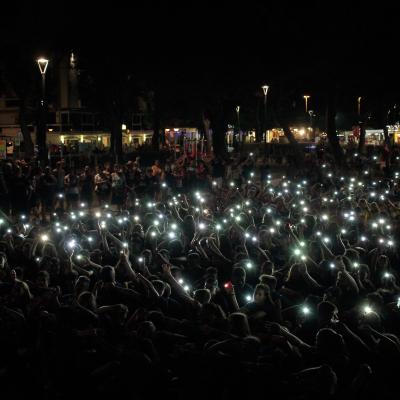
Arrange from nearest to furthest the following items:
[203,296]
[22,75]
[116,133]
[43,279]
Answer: [203,296]
[43,279]
[22,75]
[116,133]

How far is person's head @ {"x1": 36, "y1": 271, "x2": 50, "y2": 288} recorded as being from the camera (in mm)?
7887

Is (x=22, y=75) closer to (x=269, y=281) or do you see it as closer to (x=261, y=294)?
(x=269, y=281)

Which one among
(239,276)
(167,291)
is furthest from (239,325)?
(239,276)

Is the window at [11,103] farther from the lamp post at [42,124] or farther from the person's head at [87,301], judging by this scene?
the person's head at [87,301]

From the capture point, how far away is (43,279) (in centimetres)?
803

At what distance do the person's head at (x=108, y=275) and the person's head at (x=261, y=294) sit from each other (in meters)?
1.94

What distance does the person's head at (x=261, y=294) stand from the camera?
712 centimetres

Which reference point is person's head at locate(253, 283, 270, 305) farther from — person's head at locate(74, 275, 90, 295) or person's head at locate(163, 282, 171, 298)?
person's head at locate(74, 275, 90, 295)

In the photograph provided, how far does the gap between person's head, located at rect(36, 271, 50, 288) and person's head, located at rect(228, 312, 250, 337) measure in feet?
8.58

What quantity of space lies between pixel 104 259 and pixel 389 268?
4.19 meters

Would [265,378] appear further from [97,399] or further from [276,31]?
[276,31]

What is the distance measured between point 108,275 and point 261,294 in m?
2.09

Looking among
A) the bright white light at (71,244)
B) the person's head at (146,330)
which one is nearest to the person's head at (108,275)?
the person's head at (146,330)

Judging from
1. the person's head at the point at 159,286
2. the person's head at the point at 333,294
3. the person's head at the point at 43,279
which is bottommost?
the person's head at the point at 333,294
